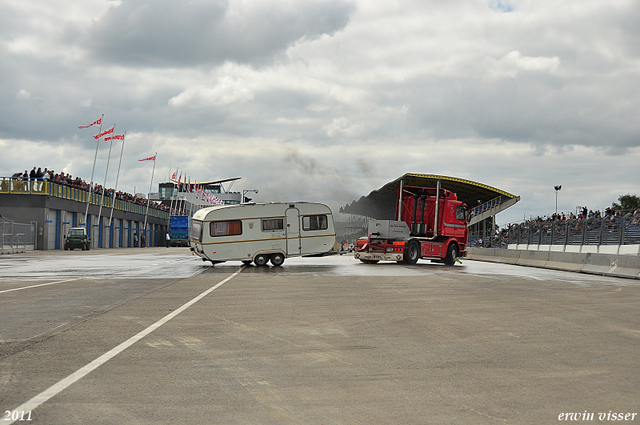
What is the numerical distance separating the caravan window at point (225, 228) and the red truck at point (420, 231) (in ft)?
22.5

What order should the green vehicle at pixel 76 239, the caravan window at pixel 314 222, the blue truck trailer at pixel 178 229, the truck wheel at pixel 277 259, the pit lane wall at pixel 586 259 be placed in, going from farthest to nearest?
1. the blue truck trailer at pixel 178 229
2. the green vehicle at pixel 76 239
3. the caravan window at pixel 314 222
4. the truck wheel at pixel 277 259
5. the pit lane wall at pixel 586 259

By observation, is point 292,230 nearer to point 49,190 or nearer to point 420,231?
point 420,231

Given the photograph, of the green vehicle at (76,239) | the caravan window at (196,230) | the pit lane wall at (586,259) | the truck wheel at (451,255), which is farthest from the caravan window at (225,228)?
the green vehicle at (76,239)

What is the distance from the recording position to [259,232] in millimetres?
27562

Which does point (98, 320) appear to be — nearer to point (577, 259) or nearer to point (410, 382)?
point (410, 382)

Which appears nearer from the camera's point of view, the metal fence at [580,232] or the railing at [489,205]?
the metal fence at [580,232]

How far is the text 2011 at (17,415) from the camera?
193 inches

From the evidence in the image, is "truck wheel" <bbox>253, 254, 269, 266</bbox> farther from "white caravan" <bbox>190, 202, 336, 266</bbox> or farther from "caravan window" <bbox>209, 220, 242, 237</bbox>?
"caravan window" <bbox>209, 220, 242, 237</bbox>

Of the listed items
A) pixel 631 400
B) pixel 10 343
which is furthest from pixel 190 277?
pixel 631 400

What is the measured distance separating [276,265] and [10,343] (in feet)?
65.6

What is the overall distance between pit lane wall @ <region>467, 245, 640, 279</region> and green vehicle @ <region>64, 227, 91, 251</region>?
→ 3701 cm

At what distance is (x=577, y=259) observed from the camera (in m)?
27.7

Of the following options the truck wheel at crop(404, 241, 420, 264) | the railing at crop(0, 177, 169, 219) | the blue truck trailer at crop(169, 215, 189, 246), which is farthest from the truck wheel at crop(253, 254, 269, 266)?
the blue truck trailer at crop(169, 215, 189, 246)

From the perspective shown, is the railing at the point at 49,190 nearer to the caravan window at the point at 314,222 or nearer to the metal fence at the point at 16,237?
the metal fence at the point at 16,237
